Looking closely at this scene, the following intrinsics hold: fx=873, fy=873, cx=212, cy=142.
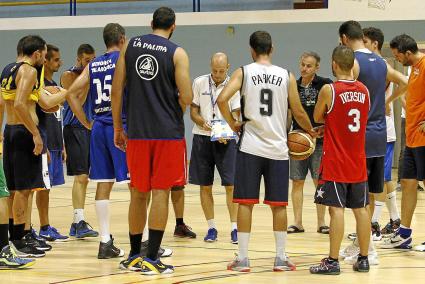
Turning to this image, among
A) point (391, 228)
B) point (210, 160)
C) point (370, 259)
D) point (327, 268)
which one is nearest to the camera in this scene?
point (327, 268)

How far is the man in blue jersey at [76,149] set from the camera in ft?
29.6

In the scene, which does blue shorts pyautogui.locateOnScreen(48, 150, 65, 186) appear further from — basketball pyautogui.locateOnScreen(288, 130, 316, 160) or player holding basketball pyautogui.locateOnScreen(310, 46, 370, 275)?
player holding basketball pyautogui.locateOnScreen(310, 46, 370, 275)

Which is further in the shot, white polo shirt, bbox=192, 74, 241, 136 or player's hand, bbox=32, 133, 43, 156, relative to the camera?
white polo shirt, bbox=192, 74, 241, 136

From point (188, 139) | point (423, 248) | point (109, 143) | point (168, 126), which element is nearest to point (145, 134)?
point (168, 126)

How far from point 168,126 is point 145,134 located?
0.61 ft

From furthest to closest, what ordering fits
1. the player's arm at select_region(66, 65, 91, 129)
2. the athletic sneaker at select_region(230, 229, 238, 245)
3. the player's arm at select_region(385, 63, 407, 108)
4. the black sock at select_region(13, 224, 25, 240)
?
the athletic sneaker at select_region(230, 229, 238, 245)
the player's arm at select_region(385, 63, 407, 108)
the black sock at select_region(13, 224, 25, 240)
the player's arm at select_region(66, 65, 91, 129)

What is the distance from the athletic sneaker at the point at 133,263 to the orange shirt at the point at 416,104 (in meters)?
2.82

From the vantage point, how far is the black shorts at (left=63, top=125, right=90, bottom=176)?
931 cm

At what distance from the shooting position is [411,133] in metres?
8.00

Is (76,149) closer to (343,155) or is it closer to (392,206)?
(392,206)

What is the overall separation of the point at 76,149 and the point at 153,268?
10.1ft

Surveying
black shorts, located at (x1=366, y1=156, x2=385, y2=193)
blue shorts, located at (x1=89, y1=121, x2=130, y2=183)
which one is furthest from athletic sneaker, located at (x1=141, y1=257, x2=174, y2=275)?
black shorts, located at (x1=366, y1=156, x2=385, y2=193)

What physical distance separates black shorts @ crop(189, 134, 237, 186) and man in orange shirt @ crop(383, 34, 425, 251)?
1688 millimetres

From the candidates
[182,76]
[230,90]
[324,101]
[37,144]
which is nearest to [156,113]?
[182,76]
